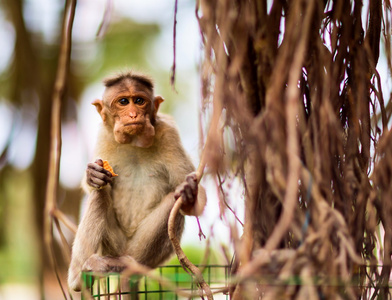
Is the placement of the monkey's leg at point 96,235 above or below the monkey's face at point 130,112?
below

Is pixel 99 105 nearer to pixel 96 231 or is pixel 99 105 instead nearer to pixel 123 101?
pixel 123 101

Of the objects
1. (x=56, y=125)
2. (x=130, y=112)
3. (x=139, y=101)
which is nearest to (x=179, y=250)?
(x=56, y=125)

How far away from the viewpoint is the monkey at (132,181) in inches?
156

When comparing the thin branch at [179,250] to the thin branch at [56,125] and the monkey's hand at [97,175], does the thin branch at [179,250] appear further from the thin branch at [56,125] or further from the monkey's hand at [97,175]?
the monkey's hand at [97,175]

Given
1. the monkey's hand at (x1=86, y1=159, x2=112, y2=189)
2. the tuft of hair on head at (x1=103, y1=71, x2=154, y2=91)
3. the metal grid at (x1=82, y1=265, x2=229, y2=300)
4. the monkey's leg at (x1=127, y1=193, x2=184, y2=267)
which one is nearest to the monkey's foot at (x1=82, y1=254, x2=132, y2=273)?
the metal grid at (x1=82, y1=265, x2=229, y2=300)

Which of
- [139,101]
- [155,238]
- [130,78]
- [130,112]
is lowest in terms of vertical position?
[155,238]

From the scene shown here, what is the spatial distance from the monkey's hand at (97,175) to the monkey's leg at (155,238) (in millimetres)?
509

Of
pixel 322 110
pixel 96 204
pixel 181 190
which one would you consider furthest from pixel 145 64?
pixel 322 110

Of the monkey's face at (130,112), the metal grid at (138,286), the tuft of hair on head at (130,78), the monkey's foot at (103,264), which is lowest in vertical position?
the metal grid at (138,286)

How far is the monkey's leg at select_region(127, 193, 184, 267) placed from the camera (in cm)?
401

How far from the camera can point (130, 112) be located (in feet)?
13.4

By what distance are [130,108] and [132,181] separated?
1.97ft

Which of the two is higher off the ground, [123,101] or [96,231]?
A: [123,101]

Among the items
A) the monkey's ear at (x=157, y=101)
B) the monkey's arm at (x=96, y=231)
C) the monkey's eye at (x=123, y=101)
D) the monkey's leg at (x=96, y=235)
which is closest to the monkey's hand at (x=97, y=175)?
the monkey's arm at (x=96, y=231)
